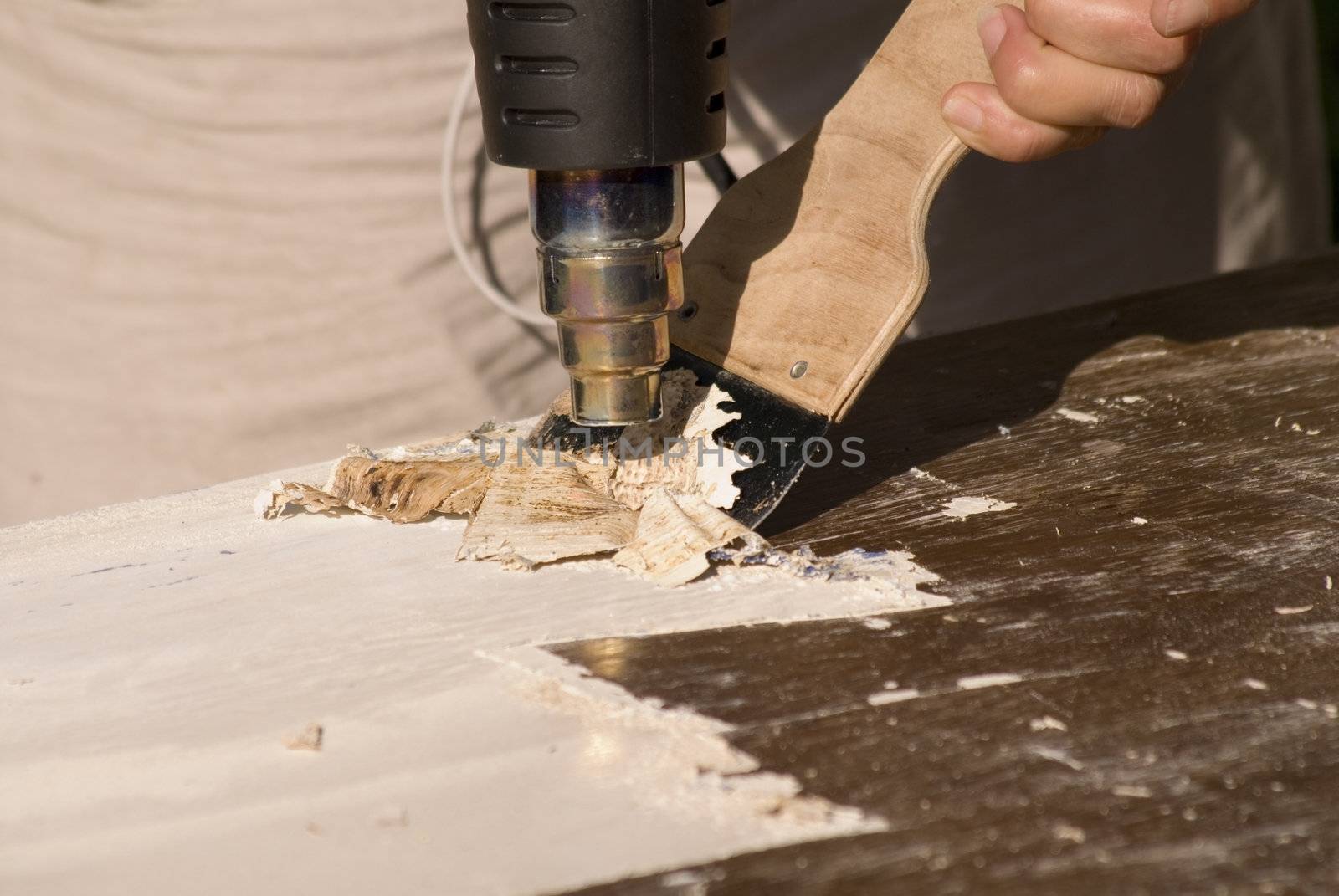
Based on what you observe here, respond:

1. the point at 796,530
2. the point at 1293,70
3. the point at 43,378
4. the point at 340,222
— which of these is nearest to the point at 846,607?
the point at 796,530

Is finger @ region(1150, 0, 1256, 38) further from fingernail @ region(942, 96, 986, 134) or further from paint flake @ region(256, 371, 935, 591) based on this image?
paint flake @ region(256, 371, 935, 591)

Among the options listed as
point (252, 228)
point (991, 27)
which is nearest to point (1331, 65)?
point (991, 27)

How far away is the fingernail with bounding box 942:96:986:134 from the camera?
0.94 meters

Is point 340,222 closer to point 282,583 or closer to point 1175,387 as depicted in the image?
point 282,583

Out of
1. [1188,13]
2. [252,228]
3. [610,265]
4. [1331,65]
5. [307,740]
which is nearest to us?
[307,740]

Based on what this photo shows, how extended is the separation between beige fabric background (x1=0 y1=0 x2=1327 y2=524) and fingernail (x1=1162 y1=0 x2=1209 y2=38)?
2.35 ft

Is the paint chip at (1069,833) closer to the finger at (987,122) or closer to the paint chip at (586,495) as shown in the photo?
the paint chip at (586,495)

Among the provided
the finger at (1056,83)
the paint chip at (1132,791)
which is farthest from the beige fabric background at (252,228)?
Result: the paint chip at (1132,791)

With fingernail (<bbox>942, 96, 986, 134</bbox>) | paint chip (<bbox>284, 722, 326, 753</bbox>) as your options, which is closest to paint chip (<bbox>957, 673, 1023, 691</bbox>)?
paint chip (<bbox>284, 722, 326, 753</bbox>)

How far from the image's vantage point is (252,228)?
1506 millimetres

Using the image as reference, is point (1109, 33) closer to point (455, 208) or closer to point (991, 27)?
point (991, 27)

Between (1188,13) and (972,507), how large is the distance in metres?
0.39

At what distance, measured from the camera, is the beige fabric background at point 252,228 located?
1.44 meters

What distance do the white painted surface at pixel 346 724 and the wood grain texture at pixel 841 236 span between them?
0.60 ft
